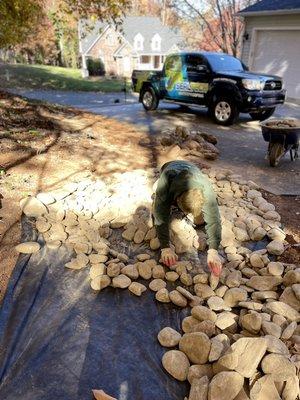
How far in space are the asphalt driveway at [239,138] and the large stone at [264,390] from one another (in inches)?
137

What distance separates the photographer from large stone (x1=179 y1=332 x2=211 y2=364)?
2.40 m

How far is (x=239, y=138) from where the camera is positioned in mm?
8297

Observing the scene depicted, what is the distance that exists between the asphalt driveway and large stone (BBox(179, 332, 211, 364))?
11.0ft

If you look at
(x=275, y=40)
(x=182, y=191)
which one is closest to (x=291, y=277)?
(x=182, y=191)

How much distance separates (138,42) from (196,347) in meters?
38.9

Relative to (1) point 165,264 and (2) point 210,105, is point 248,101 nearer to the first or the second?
(2) point 210,105

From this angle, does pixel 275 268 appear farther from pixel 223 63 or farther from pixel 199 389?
pixel 223 63

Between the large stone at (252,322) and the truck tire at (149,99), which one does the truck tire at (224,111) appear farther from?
the large stone at (252,322)

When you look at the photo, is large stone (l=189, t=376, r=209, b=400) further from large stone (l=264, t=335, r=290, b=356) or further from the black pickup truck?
the black pickup truck

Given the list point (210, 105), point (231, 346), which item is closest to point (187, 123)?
point (210, 105)

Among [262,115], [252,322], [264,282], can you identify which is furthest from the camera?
[262,115]

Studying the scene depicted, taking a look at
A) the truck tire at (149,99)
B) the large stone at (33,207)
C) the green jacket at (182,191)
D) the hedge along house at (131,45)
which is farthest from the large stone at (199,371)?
the hedge along house at (131,45)

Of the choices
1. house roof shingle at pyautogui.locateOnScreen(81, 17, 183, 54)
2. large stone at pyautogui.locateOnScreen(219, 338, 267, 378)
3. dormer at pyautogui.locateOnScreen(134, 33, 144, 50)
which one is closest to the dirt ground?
large stone at pyautogui.locateOnScreen(219, 338, 267, 378)

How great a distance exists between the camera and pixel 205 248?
371 centimetres
